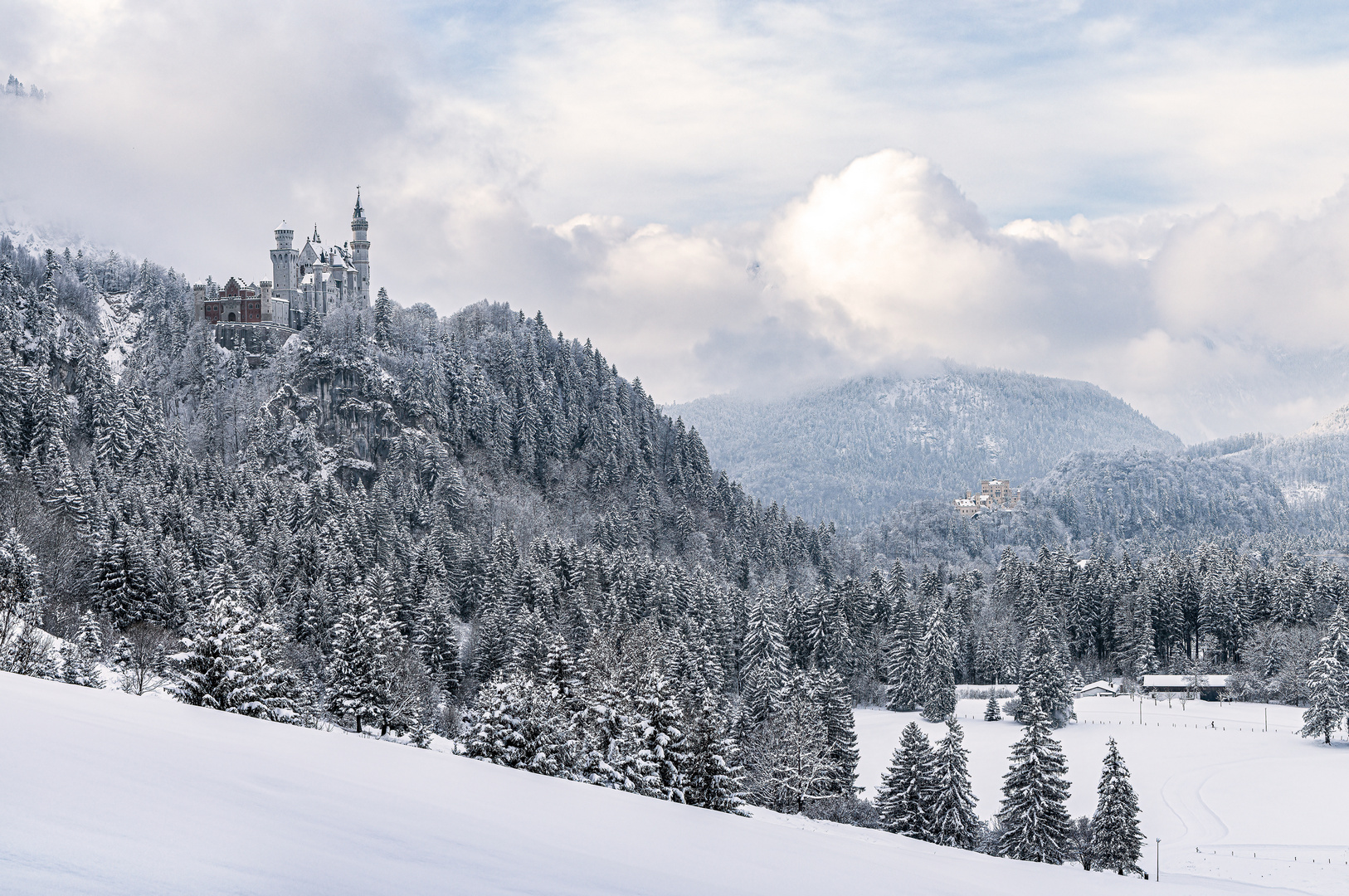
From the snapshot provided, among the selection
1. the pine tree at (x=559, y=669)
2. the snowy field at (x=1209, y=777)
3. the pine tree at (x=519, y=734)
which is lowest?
the snowy field at (x=1209, y=777)

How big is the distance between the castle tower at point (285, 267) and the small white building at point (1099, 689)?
139 m

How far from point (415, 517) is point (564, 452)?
47.6 meters

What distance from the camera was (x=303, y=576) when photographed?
326 feet

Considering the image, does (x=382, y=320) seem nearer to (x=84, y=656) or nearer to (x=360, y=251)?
(x=360, y=251)

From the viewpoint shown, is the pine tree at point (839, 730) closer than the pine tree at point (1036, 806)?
No

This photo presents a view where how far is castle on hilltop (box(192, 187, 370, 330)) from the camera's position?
A: 174 meters

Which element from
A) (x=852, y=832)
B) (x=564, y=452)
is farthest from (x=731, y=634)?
(x=564, y=452)

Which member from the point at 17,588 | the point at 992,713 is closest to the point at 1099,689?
the point at 992,713

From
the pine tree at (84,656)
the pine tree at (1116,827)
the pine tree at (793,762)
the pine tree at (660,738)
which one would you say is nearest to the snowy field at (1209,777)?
the pine tree at (1116,827)

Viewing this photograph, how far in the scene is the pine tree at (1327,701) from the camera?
9231cm

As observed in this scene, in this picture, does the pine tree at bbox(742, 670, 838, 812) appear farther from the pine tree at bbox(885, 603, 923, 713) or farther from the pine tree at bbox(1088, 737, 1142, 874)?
the pine tree at bbox(885, 603, 923, 713)

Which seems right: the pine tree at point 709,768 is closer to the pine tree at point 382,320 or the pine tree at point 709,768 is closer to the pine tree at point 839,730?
the pine tree at point 839,730

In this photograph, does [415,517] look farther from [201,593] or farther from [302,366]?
[201,593]

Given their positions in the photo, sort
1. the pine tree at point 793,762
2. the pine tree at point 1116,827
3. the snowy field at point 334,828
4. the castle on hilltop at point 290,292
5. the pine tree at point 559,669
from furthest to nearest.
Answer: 1. the castle on hilltop at point 290,292
2. the pine tree at point 793,762
3. the pine tree at point 559,669
4. the pine tree at point 1116,827
5. the snowy field at point 334,828
